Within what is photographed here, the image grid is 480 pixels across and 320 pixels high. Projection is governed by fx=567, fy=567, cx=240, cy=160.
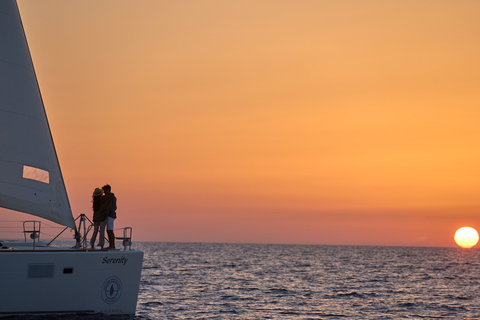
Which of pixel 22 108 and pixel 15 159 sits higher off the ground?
pixel 22 108

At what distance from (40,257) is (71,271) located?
0.95m

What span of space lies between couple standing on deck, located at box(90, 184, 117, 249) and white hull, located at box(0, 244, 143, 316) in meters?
0.94

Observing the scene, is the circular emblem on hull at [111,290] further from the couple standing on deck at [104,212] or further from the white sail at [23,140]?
the white sail at [23,140]

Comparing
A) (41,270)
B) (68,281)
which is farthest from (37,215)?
(68,281)

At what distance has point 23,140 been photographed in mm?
16641

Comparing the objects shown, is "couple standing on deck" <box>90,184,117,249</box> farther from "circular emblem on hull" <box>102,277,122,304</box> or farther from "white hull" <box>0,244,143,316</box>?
"circular emblem on hull" <box>102,277,122,304</box>

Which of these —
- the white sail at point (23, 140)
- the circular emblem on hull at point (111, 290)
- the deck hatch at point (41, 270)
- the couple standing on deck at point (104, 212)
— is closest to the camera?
the deck hatch at point (41, 270)

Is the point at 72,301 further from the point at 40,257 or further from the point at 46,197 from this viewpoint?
the point at 46,197

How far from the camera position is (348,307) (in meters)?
25.9

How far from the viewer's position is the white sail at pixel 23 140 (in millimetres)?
16375

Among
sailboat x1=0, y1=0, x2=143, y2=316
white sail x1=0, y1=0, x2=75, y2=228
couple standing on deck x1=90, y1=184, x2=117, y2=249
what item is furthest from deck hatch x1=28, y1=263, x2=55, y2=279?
couple standing on deck x1=90, y1=184, x2=117, y2=249

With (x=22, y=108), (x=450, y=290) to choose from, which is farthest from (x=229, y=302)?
(x=450, y=290)

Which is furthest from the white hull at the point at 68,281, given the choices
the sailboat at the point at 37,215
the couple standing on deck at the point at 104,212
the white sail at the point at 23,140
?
the white sail at the point at 23,140

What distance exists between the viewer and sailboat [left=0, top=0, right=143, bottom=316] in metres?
15.7
